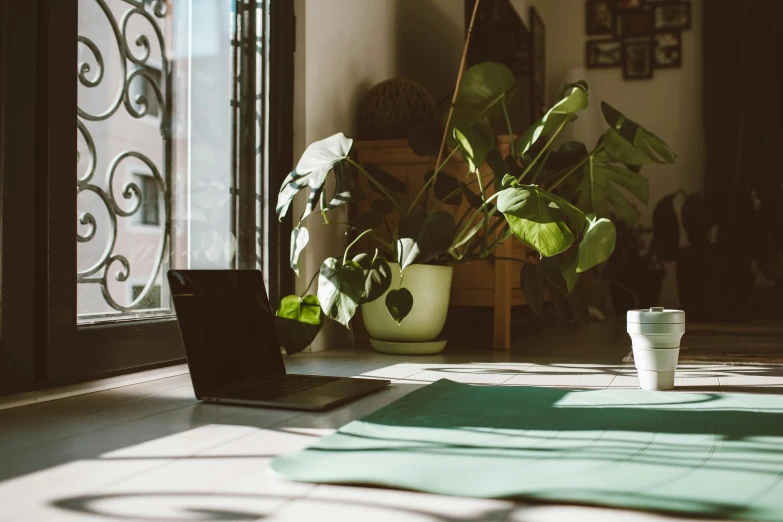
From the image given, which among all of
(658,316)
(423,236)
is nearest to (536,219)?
(658,316)

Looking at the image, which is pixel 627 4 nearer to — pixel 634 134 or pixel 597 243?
pixel 634 134

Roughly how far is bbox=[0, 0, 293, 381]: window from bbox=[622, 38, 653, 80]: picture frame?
336 cm

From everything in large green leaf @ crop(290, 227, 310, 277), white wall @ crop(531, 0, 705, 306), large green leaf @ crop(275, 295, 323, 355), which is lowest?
large green leaf @ crop(275, 295, 323, 355)

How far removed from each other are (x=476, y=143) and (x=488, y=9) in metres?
1.32

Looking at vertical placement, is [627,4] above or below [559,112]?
above

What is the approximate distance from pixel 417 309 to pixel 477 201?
350 mm

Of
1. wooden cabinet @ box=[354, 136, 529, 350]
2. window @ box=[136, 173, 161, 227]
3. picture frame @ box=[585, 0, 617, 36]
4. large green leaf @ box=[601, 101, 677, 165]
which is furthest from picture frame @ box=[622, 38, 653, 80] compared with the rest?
window @ box=[136, 173, 161, 227]

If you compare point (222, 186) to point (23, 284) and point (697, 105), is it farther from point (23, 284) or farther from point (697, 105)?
point (697, 105)

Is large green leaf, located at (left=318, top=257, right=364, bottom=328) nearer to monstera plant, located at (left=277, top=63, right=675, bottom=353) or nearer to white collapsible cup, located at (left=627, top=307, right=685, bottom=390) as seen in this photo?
monstera plant, located at (left=277, top=63, right=675, bottom=353)

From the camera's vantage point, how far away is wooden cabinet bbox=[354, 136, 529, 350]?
2.39 meters

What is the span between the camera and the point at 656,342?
1366 millimetres

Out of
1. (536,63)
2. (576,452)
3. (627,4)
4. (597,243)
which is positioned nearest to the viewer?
(576,452)

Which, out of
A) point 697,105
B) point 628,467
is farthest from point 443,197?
point 697,105

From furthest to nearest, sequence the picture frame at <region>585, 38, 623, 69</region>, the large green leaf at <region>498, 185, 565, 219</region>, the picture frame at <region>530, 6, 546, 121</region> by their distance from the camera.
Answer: the picture frame at <region>585, 38, 623, 69</region> < the picture frame at <region>530, 6, 546, 121</region> < the large green leaf at <region>498, 185, 565, 219</region>
